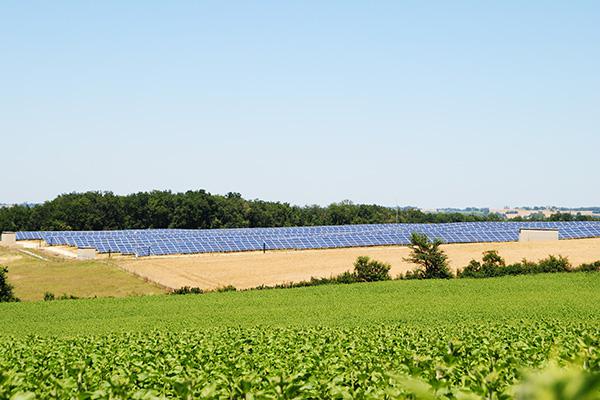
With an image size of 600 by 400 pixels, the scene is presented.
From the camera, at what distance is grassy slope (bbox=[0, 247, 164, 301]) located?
52.0 meters

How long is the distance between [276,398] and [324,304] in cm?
3726

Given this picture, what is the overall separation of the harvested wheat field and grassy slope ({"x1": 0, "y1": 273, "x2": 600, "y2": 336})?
32.6ft

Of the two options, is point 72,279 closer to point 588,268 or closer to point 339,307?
point 339,307

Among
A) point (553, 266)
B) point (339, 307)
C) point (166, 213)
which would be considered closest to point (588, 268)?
point (553, 266)

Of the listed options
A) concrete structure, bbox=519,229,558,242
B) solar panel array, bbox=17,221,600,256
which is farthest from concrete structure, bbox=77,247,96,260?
concrete structure, bbox=519,229,558,242

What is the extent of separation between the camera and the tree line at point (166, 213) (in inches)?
4998

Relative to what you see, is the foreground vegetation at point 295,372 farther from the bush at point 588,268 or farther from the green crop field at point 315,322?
the bush at point 588,268

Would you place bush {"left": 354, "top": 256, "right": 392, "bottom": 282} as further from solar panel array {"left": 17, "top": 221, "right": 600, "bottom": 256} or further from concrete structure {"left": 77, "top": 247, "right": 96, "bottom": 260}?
concrete structure {"left": 77, "top": 247, "right": 96, "bottom": 260}

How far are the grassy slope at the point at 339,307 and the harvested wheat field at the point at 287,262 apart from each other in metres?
9.93

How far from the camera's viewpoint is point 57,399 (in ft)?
17.3

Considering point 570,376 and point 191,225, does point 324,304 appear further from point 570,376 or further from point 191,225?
point 191,225

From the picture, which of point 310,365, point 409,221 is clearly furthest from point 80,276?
point 409,221

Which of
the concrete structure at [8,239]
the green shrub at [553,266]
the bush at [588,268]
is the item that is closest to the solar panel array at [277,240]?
the concrete structure at [8,239]

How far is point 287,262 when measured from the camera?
222 feet
